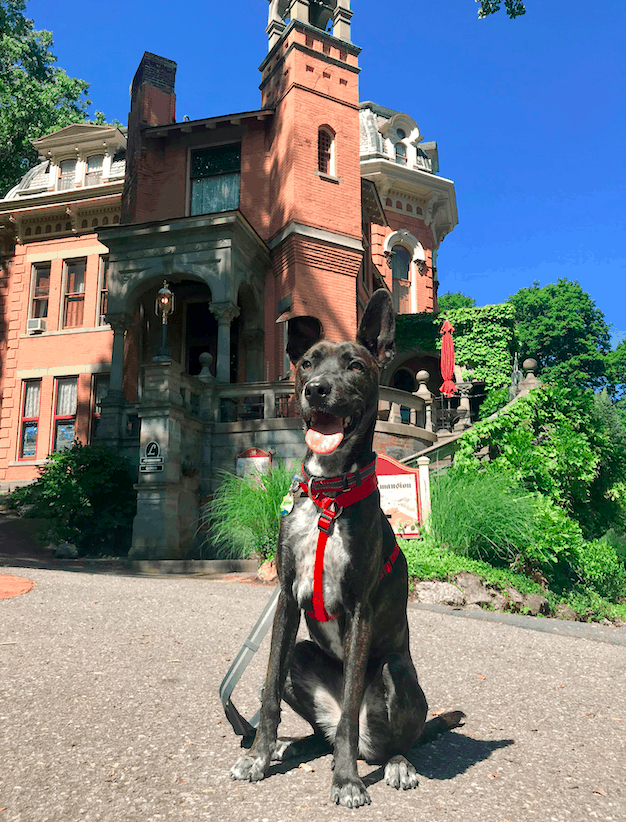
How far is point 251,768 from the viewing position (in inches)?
103

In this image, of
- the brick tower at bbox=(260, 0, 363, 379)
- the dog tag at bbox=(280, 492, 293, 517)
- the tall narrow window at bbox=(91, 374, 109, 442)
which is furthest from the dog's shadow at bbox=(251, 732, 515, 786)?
the tall narrow window at bbox=(91, 374, 109, 442)

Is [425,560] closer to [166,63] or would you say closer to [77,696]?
[77,696]

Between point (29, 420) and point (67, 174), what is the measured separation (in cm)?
987

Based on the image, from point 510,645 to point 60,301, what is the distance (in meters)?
21.7

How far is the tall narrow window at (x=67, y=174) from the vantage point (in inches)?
964

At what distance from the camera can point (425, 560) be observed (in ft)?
28.5

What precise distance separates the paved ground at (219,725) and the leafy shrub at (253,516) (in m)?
3.48

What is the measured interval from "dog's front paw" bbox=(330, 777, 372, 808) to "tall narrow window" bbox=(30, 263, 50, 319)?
78.6ft

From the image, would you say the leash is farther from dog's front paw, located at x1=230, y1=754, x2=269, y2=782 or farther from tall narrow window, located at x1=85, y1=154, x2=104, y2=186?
tall narrow window, located at x1=85, y1=154, x2=104, y2=186

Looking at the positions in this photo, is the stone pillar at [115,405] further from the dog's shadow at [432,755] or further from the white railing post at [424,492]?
the dog's shadow at [432,755]

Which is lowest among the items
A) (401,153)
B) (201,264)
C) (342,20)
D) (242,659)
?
(242,659)

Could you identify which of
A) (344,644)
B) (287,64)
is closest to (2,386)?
(287,64)

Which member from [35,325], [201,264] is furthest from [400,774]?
[35,325]

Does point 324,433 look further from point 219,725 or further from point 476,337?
point 476,337
